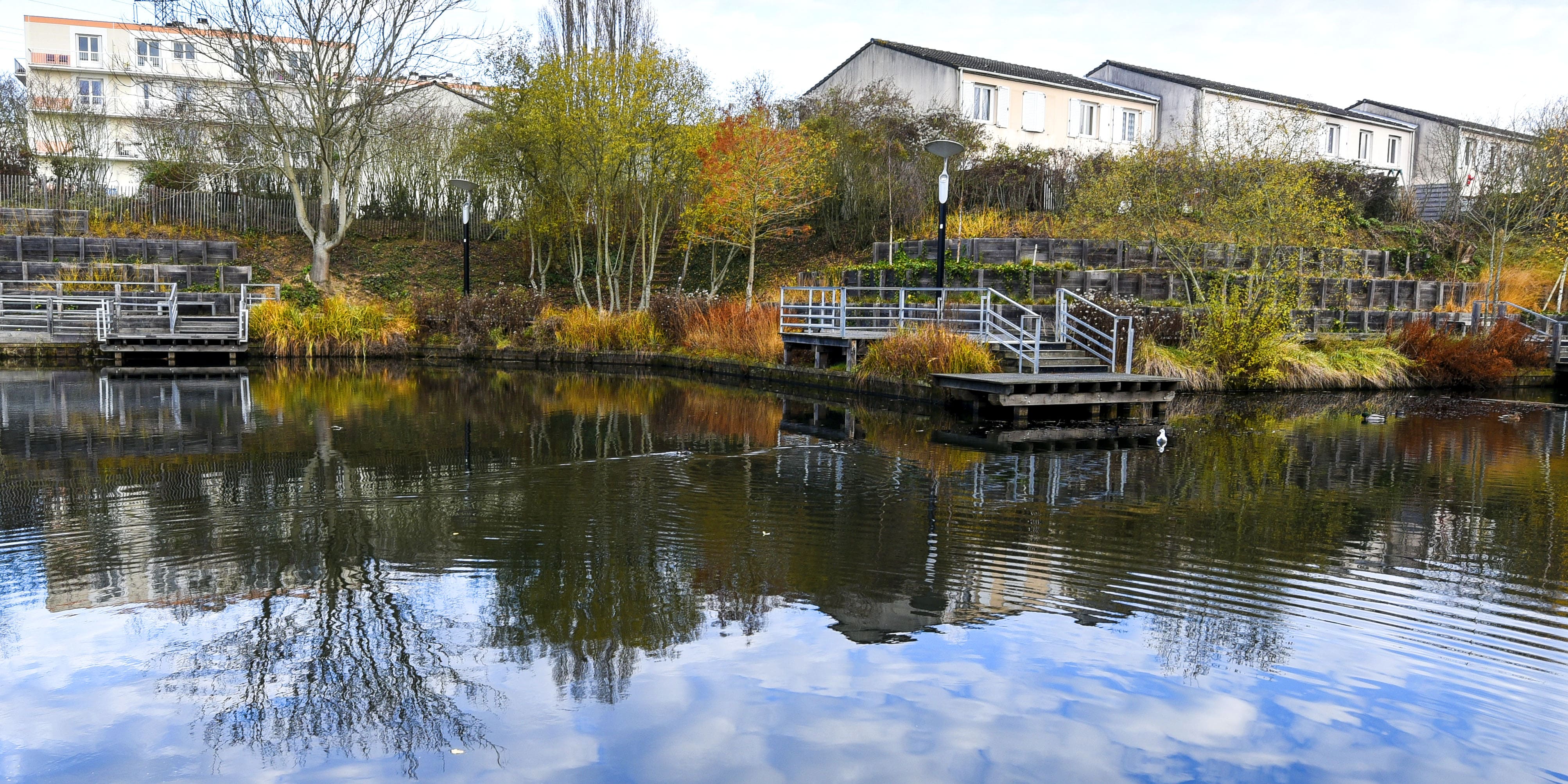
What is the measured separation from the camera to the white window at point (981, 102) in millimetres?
35688

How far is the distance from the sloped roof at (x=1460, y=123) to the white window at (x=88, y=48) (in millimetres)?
61557

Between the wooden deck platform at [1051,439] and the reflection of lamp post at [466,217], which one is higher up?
the reflection of lamp post at [466,217]

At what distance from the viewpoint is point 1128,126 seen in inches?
1583

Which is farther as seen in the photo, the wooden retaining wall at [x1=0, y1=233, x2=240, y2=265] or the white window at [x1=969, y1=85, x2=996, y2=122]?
the white window at [x1=969, y1=85, x2=996, y2=122]

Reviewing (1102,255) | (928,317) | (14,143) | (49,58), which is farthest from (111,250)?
(49,58)

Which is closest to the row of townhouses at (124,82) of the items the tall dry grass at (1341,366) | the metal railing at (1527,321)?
the tall dry grass at (1341,366)

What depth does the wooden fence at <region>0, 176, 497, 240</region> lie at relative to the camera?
3134cm

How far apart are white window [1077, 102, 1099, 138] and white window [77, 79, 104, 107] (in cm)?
4696

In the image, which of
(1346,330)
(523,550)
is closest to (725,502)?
(523,550)

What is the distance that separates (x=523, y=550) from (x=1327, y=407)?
1627 centimetres

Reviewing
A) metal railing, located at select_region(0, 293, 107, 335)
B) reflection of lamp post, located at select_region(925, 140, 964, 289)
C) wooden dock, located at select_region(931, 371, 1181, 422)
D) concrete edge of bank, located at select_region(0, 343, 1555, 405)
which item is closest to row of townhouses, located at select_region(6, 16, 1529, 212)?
metal railing, located at select_region(0, 293, 107, 335)

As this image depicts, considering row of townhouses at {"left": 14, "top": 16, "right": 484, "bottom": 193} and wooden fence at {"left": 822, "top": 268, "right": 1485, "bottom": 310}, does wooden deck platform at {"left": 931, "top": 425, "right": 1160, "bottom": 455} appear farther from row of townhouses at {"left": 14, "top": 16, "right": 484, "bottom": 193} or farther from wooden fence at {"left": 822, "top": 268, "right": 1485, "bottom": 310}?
row of townhouses at {"left": 14, "top": 16, "right": 484, "bottom": 193}

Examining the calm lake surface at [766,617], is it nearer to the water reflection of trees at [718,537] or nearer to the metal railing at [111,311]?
the water reflection of trees at [718,537]

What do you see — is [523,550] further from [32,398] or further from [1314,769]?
[32,398]
